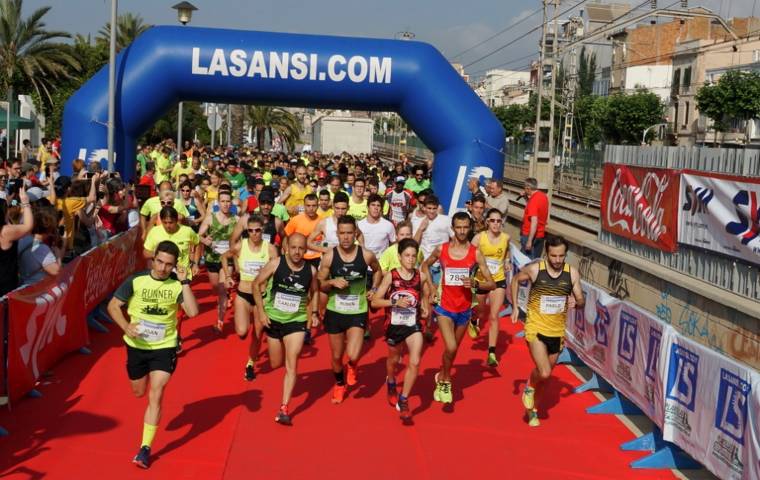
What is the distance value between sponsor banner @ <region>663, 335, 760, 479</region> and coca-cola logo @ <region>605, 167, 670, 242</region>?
5.91 m

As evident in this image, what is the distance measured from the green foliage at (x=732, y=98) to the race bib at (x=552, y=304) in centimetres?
4790

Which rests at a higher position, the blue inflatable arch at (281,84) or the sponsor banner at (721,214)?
the blue inflatable arch at (281,84)

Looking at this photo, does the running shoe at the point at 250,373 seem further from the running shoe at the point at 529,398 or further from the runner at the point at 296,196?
the runner at the point at 296,196

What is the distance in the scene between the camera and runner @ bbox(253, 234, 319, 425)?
7859mm

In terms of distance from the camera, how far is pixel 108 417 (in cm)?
792

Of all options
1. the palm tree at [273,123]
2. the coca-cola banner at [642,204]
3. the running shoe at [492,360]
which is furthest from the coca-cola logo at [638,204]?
the palm tree at [273,123]

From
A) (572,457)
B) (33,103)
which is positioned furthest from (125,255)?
(33,103)

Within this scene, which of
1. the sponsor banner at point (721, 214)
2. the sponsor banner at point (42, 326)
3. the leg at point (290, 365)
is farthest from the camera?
the sponsor banner at point (721, 214)

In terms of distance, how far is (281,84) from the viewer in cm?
1664

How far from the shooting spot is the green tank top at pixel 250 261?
31.4 feet

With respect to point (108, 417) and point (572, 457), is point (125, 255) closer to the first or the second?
point (108, 417)

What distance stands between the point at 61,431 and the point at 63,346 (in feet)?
7.05

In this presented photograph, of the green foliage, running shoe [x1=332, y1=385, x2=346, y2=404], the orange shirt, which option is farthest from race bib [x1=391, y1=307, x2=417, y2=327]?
the green foliage

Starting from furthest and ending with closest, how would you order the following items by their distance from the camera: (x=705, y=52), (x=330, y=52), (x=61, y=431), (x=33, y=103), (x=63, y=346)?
1. (x=705, y=52)
2. (x=33, y=103)
3. (x=330, y=52)
4. (x=63, y=346)
5. (x=61, y=431)
